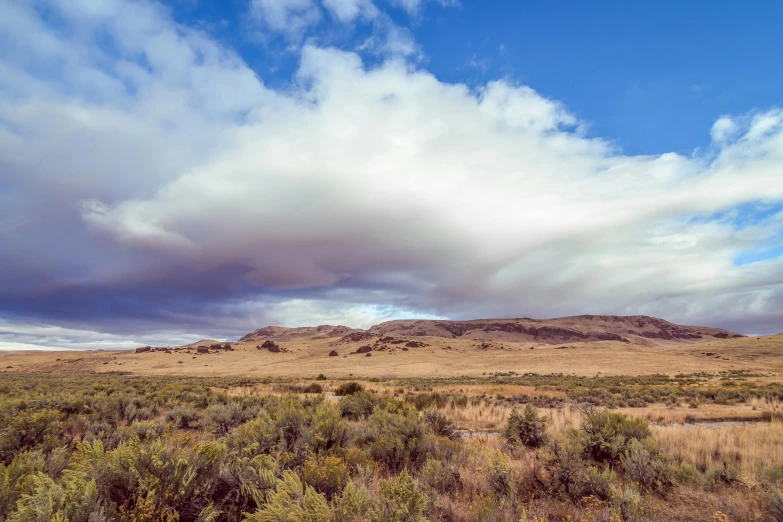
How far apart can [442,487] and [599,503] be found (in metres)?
2.20

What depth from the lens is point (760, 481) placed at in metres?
5.92

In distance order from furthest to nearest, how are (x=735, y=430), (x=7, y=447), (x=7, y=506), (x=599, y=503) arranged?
(x=735, y=430), (x=7, y=447), (x=599, y=503), (x=7, y=506)

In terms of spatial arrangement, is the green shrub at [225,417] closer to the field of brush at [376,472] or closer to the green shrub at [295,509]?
the field of brush at [376,472]

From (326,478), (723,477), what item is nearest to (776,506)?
(723,477)

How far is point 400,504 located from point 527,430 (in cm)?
652

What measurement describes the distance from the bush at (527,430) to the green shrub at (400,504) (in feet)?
18.4

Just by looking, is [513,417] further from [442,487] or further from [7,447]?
[7,447]

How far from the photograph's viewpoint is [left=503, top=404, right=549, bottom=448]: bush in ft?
30.3

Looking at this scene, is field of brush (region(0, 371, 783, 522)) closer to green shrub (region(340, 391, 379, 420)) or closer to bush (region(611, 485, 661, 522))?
bush (region(611, 485, 661, 522))

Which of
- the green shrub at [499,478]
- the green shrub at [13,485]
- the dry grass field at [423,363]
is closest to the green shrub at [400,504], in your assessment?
the green shrub at [499,478]

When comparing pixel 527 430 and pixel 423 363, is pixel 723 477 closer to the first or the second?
pixel 527 430

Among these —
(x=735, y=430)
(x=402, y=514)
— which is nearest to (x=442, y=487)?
(x=402, y=514)

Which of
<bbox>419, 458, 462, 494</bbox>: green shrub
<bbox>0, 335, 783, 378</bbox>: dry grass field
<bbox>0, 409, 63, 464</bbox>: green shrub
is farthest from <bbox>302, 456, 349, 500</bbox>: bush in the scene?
<bbox>0, 335, 783, 378</bbox>: dry grass field

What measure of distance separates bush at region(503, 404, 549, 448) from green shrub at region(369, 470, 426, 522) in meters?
5.62
